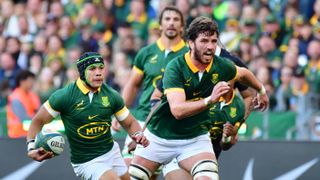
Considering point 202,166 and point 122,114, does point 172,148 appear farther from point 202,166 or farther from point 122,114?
point 122,114

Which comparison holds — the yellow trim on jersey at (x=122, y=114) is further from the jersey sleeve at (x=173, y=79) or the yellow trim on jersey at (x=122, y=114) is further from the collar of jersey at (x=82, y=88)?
the jersey sleeve at (x=173, y=79)

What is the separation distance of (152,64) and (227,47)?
4.67 metres

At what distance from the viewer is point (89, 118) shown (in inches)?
406

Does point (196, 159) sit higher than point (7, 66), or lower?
higher

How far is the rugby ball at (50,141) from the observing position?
10039 millimetres

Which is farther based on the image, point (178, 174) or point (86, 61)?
point (178, 174)

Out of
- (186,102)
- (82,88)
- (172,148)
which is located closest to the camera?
(186,102)

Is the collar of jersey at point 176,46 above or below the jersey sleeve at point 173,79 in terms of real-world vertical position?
below

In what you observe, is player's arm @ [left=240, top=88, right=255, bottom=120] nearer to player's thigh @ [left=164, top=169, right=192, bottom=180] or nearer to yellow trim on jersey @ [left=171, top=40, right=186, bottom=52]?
player's thigh @ [left=164, top=169, right=192, bottom=180]

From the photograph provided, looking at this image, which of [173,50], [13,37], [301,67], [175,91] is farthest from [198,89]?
[13,37]

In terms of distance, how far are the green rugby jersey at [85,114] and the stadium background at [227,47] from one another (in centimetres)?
269

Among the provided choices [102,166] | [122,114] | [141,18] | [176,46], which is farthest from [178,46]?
[141,18]

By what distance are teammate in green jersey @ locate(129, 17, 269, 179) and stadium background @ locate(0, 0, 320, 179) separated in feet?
8.96

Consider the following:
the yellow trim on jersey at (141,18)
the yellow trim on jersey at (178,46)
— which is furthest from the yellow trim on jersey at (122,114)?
the yellow trim on jersey at (141,18)
